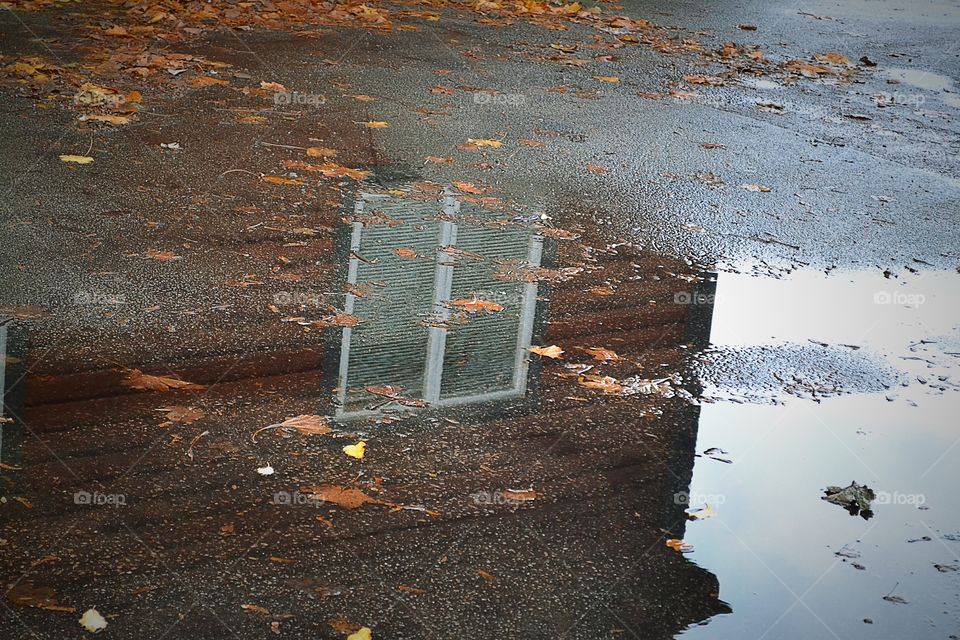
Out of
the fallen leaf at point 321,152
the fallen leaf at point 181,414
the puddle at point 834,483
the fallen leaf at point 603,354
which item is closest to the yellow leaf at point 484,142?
the fallen leaf at point 321,152

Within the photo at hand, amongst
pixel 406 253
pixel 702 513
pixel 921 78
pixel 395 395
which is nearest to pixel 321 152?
pixel 406 253

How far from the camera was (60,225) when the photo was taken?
4.88m

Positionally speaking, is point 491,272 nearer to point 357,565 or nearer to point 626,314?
point 626,314

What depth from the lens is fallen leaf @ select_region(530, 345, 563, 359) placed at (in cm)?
410

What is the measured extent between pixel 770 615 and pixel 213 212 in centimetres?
345

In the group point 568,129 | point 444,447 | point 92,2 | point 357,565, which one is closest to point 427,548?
point 357,565

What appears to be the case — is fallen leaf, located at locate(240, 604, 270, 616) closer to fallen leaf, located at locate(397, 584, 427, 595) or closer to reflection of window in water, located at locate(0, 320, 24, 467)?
fallen leaf, located at locate(397, 584, 427, 595)

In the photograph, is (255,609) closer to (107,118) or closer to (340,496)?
(340,496)

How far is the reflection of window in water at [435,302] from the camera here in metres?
3.85

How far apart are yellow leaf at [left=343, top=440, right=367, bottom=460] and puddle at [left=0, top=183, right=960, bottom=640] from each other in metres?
0.02

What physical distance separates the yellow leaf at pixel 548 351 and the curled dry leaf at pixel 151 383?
1287mm

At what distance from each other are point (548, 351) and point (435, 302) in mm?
607

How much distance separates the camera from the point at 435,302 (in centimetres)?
447

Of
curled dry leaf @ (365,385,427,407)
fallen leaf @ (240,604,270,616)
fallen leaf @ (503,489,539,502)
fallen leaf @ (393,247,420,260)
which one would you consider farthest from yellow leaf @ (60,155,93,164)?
fallen leaf @ (240,604,270,616)
